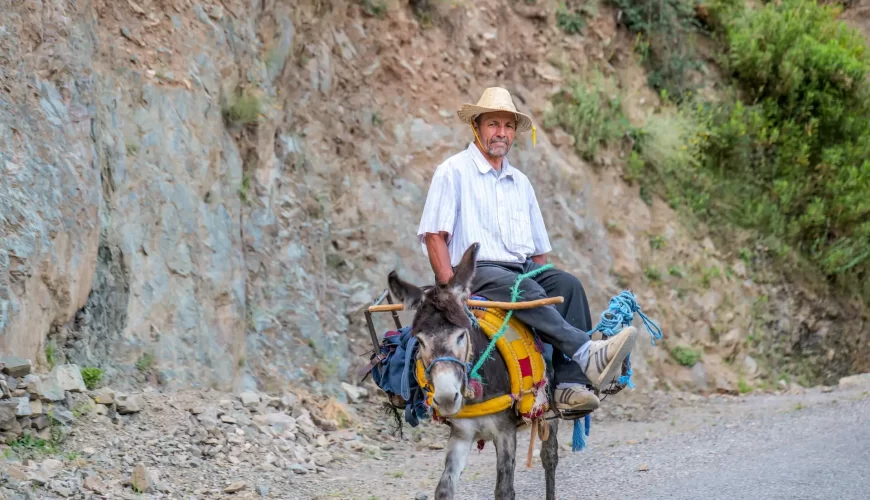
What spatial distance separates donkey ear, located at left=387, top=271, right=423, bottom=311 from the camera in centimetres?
517

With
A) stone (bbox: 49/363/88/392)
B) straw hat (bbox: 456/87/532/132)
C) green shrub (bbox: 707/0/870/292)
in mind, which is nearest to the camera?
straw hat (bbox: 456/87/532/132)

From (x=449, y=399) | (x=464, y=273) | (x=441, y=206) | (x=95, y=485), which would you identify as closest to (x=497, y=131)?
(x=441, y=206)

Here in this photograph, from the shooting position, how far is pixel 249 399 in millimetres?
8391

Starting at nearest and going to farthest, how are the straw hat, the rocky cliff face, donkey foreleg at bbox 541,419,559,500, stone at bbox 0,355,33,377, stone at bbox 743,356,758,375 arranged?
the straw hat
stone at bbox 0,355,33,377
donkey foreleg at bbox 541,419,559,500
the rocky cliff face
stone at bbox 743,356,758,375

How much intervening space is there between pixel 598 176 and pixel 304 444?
7.33 metres

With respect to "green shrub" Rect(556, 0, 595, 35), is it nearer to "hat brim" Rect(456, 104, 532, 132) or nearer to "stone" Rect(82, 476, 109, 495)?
"hat brim" Rect(456, 104, 532, 132)

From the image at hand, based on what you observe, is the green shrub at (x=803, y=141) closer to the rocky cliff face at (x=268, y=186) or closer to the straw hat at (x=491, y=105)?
the rocky cliff face at (x=268, y=186)

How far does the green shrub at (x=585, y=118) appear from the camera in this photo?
13664 mm

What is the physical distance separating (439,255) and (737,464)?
12.3ft

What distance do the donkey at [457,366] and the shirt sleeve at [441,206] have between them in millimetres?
484

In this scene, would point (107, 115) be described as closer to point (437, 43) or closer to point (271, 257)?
point (271, 257)

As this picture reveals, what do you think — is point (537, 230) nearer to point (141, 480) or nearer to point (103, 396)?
point (141, 480)

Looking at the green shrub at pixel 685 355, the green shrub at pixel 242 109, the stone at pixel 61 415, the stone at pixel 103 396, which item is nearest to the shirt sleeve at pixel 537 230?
the stone at pixel 103 396

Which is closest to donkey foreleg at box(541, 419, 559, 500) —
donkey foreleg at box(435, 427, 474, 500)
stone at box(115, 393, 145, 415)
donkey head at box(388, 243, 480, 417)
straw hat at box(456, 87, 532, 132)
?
donkey foreleg at box(435, 427, 474, 500)
